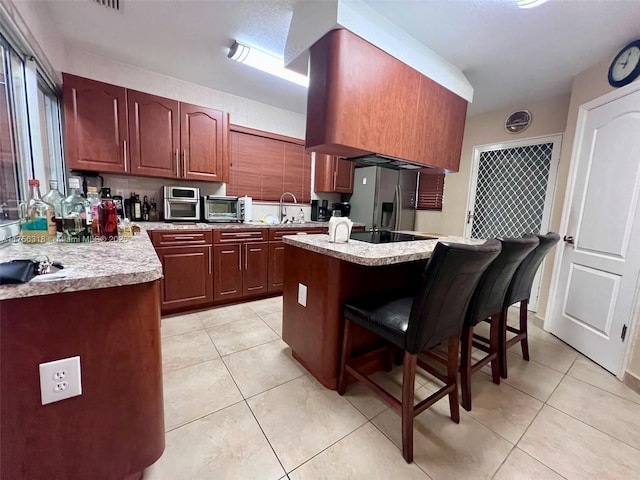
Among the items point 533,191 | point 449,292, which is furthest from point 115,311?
point 533,191

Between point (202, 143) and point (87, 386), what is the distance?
2601 mm

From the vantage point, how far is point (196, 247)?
8.71 feet

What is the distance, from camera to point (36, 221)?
128 centimetres

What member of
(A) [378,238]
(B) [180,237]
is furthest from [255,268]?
(A) [378,238]

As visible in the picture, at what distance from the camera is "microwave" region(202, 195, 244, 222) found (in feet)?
9.66

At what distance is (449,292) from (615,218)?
196cm

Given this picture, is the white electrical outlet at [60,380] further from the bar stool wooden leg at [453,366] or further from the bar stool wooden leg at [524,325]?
the bar stool wooden leg at [524,325]

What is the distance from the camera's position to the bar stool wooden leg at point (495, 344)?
175 cm

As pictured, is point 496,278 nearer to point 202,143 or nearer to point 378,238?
point 378,238

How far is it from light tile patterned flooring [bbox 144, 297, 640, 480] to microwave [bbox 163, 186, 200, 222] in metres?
1.46

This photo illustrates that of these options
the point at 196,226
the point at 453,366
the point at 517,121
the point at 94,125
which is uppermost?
the point at 517,121

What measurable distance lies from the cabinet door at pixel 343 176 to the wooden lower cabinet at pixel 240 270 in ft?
5.14

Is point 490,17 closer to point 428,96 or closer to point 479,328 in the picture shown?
point 428,96

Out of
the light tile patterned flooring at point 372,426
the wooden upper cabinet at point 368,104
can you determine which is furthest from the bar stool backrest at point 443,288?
the wooden upper cabinet at point 368,104
